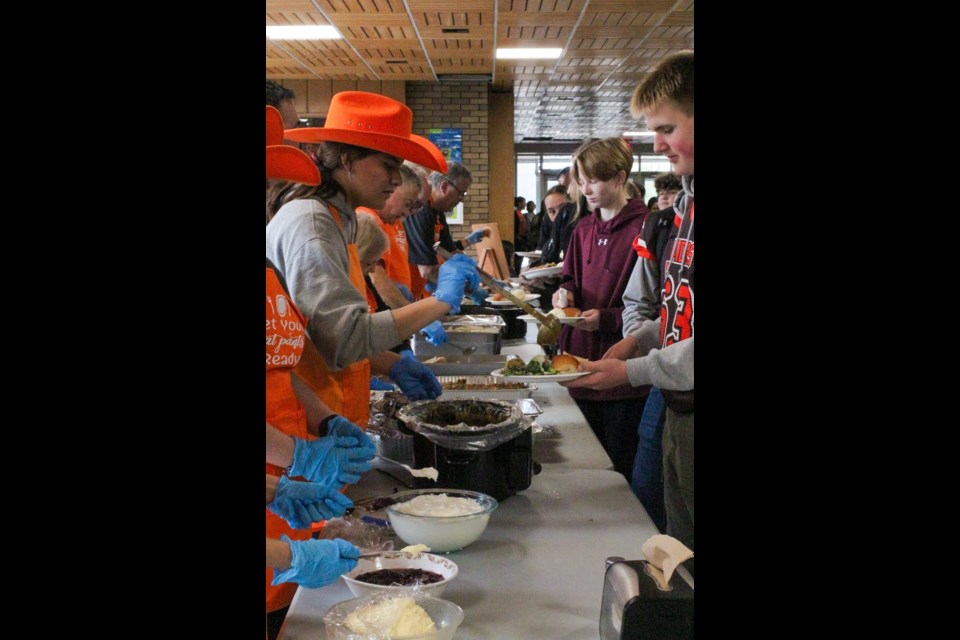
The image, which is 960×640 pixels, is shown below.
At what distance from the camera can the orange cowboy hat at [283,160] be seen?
6.00 feet

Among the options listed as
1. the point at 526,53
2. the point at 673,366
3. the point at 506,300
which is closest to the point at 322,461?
the point at 673,366

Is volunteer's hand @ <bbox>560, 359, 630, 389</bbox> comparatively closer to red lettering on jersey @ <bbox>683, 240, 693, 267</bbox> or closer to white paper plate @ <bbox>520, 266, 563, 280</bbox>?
red lettering on jersey @ <bbox>683, 240, 693, 267</bbox>

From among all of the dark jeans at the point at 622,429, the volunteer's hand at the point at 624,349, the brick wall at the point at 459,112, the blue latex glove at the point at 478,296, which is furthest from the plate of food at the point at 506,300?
the brick wall at the point at 459,112

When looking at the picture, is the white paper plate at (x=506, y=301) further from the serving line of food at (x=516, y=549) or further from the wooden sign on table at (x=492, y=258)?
the serving line of food at (x=516, y=549)

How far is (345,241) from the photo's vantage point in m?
2.19

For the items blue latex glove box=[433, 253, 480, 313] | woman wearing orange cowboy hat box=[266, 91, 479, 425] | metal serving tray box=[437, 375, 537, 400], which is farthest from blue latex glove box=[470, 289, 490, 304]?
woman wearing orange cowboy hat box=[266, 91, 479, 425]

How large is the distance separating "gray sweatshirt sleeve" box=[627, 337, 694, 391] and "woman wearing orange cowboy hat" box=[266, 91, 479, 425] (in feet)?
2.15

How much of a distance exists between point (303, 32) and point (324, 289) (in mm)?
6233

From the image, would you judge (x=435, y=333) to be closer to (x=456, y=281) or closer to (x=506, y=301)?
(x=456, y=281)

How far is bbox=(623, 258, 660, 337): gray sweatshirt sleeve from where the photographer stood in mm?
2727

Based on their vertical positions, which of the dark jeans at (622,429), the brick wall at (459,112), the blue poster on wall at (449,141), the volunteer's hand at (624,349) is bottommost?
the dark jeans at (622,429)

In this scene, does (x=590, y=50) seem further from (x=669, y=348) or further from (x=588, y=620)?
(x=588, y=620)

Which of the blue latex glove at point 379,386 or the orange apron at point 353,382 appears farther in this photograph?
the blue latex glove at point 379,386
